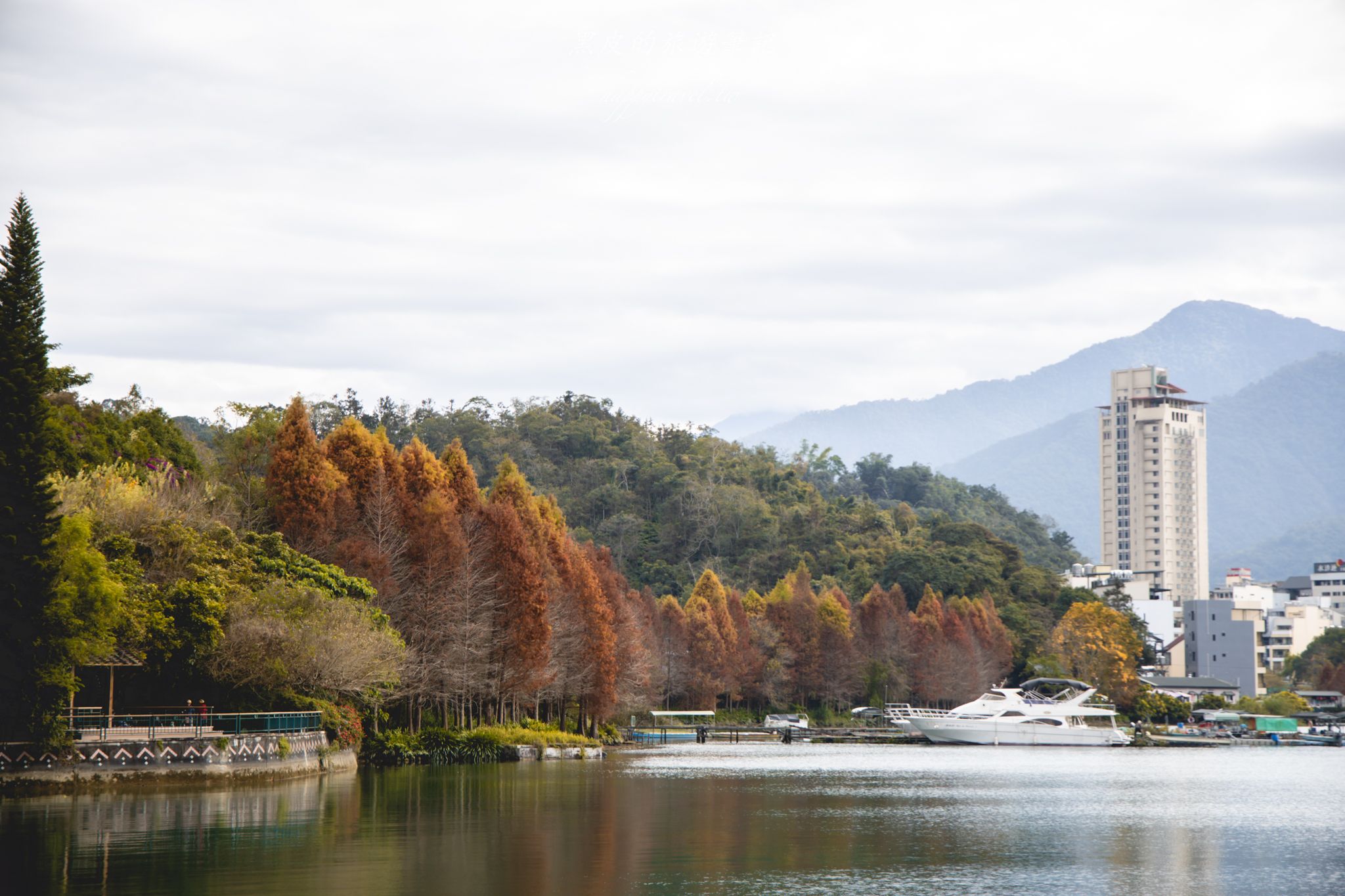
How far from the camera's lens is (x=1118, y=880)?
24984 mm

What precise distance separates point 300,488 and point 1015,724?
59.7m

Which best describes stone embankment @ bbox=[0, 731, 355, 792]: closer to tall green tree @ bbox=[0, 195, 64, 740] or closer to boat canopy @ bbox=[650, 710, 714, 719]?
tall green tree @ bbox=[0, 195, 64, 740]

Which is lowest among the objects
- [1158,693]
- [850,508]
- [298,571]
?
[1158,693]

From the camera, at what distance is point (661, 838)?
29656 millimetres

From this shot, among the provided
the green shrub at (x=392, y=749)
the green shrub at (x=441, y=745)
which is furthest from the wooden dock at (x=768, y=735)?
the green shrub at (x=392, y=749)

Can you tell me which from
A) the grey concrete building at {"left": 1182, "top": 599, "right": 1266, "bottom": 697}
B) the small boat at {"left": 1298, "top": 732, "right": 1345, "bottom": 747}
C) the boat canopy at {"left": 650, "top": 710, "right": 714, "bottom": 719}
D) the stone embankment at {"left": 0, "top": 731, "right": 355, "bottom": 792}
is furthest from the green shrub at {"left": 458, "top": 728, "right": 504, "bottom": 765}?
the grey concrete building at {"left": 1182, "top": 599, "right": 1266, "bottom": 697}

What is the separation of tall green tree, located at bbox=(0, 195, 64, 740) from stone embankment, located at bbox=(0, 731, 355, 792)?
791 mm

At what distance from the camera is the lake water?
23062mm

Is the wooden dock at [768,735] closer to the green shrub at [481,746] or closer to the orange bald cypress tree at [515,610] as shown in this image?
the orange bald cypress tree at [515,610]

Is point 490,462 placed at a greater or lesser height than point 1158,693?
greater

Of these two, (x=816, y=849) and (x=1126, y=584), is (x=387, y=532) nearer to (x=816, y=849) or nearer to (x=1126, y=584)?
(x=816, y=849)

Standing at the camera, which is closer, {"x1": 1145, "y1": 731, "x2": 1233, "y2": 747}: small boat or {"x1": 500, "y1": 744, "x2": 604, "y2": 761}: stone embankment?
{"x1": 500, "y1": 744, "x2": 604, "y2": 761}: stone embankment

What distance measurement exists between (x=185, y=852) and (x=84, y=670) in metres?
19.2

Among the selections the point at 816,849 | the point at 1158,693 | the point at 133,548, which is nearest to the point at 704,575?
the point at 1158,693
